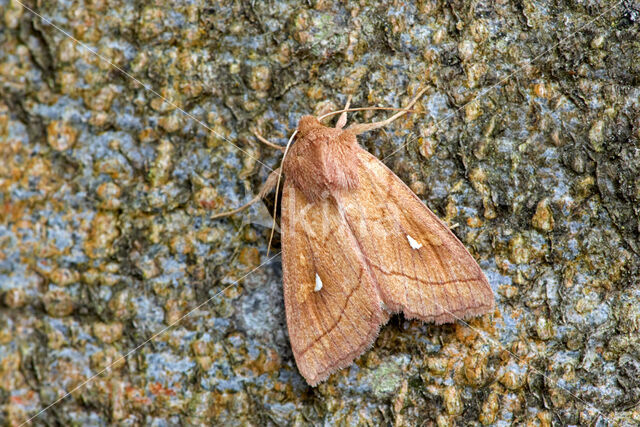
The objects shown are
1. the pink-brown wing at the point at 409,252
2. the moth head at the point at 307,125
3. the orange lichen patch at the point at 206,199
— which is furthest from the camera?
the orange lichen patch at the point at 206,199

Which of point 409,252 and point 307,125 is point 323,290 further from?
point 307,125

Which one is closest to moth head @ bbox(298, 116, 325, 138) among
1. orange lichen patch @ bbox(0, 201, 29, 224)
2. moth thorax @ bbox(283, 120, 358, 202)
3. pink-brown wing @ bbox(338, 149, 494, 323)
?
moth thorax @ bbox(283, 120, 358, 202)

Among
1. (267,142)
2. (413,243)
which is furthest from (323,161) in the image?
(413,243)

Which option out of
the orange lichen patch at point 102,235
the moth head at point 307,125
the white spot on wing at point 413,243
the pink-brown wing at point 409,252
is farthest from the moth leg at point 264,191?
the white spot on wing at point 413,243

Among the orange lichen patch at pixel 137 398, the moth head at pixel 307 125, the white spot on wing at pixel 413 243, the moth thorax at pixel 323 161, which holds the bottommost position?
the orange lichen patch at pixel 137 398

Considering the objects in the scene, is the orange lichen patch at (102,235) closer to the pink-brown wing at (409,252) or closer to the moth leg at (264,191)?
the moth leg at (264,191)

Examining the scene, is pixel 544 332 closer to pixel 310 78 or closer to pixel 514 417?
pixel 514 417

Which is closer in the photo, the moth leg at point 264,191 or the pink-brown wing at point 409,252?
the pink-brown wing at point 409,252

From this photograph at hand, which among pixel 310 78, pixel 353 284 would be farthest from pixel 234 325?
pixel 310 78
